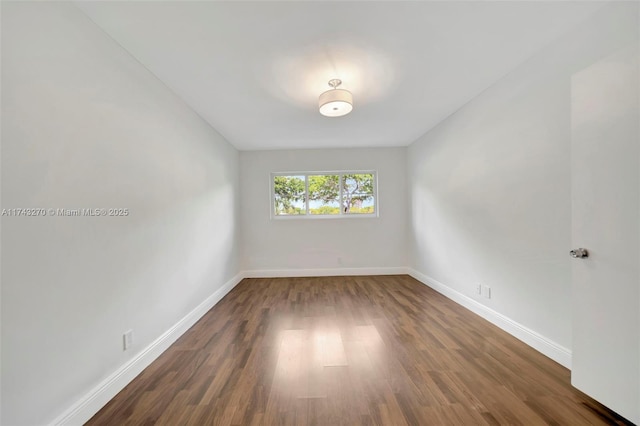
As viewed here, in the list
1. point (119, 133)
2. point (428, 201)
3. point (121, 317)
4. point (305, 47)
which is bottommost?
point (121, 317)

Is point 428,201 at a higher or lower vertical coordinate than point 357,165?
lower

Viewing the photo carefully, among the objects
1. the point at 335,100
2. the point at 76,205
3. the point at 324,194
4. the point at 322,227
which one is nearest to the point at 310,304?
the point at 322,227

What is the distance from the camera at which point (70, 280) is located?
138cm

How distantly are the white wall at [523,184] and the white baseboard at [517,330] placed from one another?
0.12 ft

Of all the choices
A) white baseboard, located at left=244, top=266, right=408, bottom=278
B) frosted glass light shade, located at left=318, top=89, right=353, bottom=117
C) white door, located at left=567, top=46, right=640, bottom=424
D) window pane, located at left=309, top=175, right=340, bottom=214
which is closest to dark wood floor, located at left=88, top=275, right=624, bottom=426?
white door, located at left=567, top=46, right=640, bottom=424

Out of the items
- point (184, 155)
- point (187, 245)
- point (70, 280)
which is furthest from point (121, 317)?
point (184, 155)

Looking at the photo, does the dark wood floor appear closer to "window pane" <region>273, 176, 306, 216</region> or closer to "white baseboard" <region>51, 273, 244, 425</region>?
"white baseboard" <region>51, 273, 244, 425</region>

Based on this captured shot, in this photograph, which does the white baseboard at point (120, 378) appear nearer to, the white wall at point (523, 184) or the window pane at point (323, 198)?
the window pane at point (323, 198)

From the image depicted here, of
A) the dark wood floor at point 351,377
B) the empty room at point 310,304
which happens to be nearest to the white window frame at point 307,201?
the empty room at point 310,304

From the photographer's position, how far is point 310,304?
324 centimetres

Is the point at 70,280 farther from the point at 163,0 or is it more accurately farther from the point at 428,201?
the point at 428,201

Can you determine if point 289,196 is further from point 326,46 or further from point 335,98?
point 326,46

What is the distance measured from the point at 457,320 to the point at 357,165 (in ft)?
9.90

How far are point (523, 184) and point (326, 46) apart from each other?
77.9 inches
